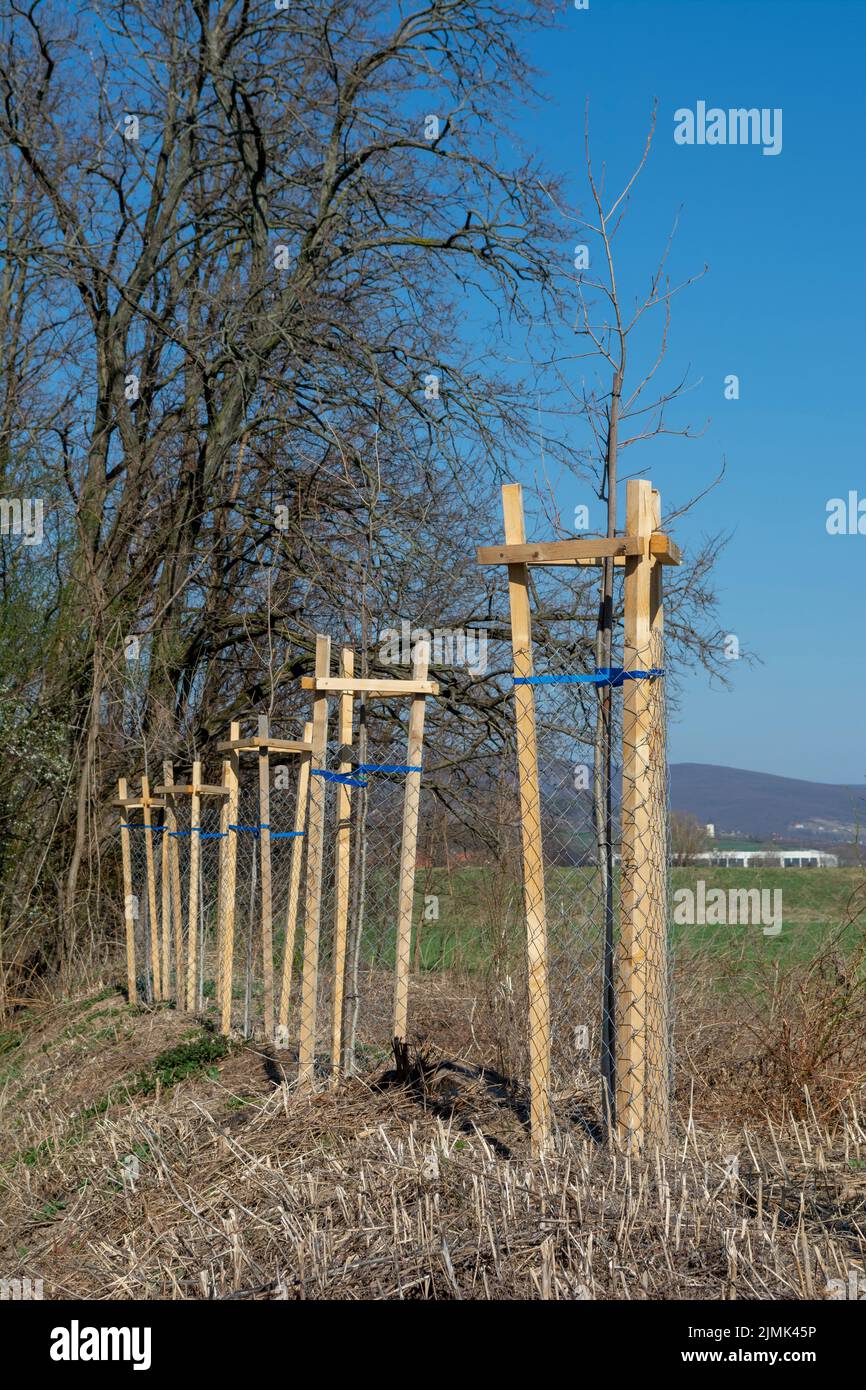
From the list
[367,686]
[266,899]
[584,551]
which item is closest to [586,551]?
[584,551]

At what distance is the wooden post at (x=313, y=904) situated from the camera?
7.02m

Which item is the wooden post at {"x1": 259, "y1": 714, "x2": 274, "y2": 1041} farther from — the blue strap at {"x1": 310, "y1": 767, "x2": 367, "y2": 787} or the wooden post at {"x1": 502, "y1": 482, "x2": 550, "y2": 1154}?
the wooden post at {"x1": 502, "y1": 482, "x2": 550, "y2": 1154}

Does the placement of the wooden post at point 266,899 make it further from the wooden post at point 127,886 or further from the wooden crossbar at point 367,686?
the wooden post at point 127,886

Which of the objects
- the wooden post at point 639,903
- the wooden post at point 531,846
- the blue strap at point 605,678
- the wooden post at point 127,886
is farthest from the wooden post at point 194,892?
the wooden post at point 639,903

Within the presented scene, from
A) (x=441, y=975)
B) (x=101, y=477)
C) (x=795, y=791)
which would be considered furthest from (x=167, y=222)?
(x=795, y=791)

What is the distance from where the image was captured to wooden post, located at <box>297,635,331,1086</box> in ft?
23.0

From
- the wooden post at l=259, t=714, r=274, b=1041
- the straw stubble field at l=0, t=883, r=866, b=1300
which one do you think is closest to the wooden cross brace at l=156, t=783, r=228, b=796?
the wooden post at l=259, t=714, r=274, b=1041

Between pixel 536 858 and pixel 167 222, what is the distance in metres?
13.0

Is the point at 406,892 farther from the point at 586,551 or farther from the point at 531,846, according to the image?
the point at 586,551

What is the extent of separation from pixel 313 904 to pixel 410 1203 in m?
2.66

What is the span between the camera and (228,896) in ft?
32.5

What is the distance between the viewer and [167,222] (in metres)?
16.3

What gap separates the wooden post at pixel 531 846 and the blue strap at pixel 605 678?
0.04m
